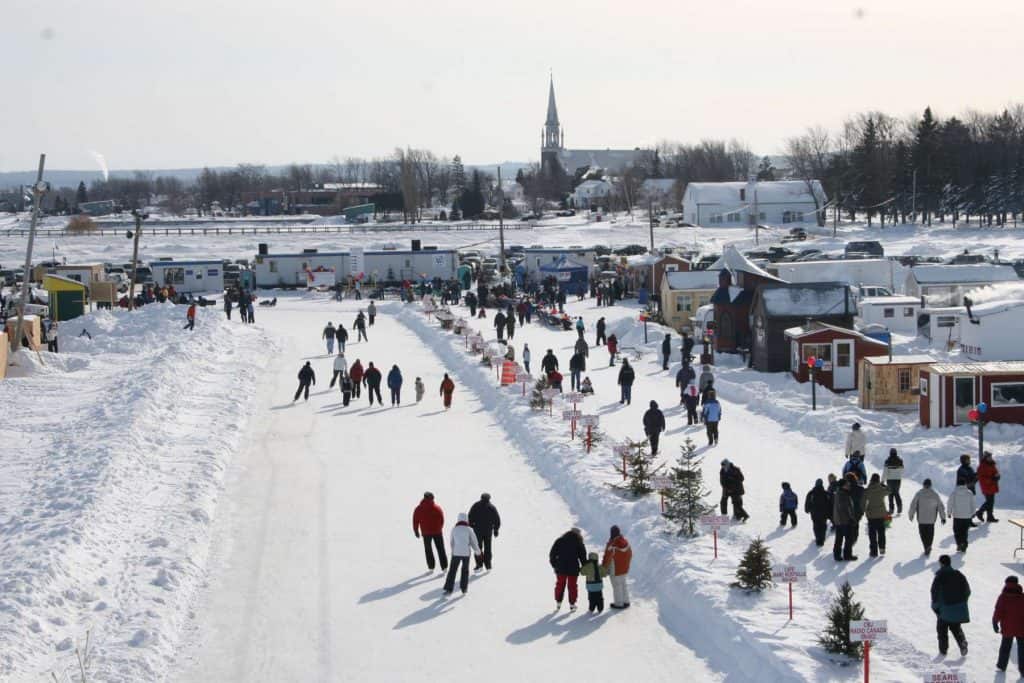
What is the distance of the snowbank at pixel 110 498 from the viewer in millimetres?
11195

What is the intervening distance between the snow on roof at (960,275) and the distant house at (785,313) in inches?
437

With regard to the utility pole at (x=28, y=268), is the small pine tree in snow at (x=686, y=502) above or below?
below

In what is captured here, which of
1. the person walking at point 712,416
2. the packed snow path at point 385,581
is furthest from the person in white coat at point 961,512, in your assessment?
the person walking at point 712,416

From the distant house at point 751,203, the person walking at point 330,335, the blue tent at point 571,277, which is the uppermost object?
the distant house at point 751,203

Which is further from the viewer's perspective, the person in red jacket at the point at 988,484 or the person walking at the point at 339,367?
the person walking at the point at 339,367

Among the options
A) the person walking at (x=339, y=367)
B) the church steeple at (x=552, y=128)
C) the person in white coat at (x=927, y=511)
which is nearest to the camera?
the person in white coat at (x=927, y=511)

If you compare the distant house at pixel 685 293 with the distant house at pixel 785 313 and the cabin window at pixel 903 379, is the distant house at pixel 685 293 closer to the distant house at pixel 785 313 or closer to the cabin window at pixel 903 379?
the distant house at pixel 785 313

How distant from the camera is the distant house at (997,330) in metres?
27.8

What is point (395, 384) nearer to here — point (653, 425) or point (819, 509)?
point (653, 425)

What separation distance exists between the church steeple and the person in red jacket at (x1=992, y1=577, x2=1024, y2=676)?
175522 millimetres

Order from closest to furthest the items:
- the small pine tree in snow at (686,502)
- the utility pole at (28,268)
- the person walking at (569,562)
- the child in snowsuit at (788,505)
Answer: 1. the person walking at (569,562)
2. the small pine tree in snow at (686,502)
3. the child in snowsuit at (788,505)
4. the utility pole at (28,268)

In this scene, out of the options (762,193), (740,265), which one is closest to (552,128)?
(762,193)

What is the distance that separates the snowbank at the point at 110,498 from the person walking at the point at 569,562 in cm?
372

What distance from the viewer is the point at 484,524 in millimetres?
13336
